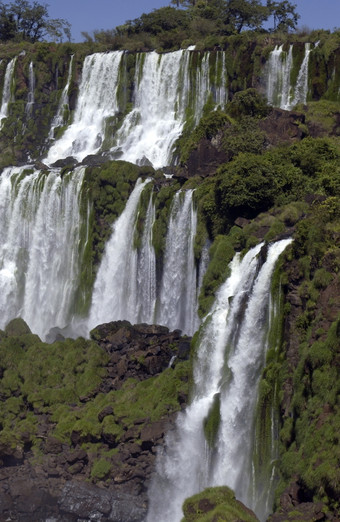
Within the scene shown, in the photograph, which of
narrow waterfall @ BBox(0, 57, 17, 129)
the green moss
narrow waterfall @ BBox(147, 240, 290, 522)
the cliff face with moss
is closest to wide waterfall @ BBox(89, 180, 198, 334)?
the cliff face with moss

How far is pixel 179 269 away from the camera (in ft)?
135

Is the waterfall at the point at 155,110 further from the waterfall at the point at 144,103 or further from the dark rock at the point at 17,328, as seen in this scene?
the dark rock at the point at 17,328

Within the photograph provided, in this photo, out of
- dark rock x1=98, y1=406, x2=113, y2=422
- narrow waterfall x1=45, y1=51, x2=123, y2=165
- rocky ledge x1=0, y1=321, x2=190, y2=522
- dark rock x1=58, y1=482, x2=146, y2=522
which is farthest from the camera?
narrow waterfall x1=45, y1=51, x2=123, y2=165

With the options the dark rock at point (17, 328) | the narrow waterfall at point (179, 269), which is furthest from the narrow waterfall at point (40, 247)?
the narrow waterfall at point (179, 269)

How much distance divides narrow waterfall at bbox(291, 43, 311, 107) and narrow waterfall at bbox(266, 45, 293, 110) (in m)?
0.50

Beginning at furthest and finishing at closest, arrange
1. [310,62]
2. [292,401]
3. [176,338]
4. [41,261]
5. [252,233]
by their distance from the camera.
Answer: [310,62], [41,261], [176,338], [252,233], [292,401]

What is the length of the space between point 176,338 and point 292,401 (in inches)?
458

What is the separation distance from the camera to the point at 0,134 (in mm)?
64312

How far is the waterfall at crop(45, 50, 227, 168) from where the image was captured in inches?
2186

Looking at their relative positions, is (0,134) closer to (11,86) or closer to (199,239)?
(11,86)

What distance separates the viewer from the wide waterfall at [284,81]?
5234 cm

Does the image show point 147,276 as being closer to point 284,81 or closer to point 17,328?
point 17,328

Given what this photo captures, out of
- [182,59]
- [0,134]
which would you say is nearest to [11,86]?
[0,134]

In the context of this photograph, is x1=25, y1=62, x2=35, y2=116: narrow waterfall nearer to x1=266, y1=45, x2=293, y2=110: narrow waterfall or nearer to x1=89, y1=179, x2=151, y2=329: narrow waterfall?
x1=266, y1=45, x2=293, y2=110: narrow waterfall
